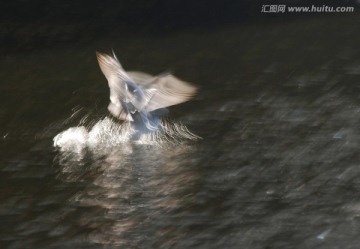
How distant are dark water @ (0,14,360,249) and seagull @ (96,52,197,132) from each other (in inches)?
20.4

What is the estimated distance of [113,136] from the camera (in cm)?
1513

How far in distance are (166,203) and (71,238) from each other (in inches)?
62.6

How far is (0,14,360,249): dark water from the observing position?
1156 centimetres

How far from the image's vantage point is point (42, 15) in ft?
77.4

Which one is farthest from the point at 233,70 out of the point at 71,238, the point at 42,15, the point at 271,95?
the point at 71,238

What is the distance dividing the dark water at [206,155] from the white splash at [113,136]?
0.19 metres

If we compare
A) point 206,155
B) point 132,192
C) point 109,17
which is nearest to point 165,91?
point 206,155

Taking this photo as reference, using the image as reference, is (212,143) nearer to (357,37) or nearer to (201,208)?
(201,208)

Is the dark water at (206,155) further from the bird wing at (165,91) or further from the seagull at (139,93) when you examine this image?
the bird wing at (165,91)

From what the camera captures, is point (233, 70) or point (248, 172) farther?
point (233, 70)

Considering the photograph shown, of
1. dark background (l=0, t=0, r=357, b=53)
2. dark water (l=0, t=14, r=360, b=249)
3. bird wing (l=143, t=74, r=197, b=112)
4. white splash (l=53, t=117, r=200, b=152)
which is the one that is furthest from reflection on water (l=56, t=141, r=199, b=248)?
dark background (l=0, t=0, r=357, b=53)

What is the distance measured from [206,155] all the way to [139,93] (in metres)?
1.52

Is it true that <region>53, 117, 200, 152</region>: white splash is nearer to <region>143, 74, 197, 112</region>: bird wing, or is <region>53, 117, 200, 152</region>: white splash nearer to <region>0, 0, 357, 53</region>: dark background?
<region>143, 74, 197, 112</region>: bird wing

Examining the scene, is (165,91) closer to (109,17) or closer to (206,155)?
(206,155)
